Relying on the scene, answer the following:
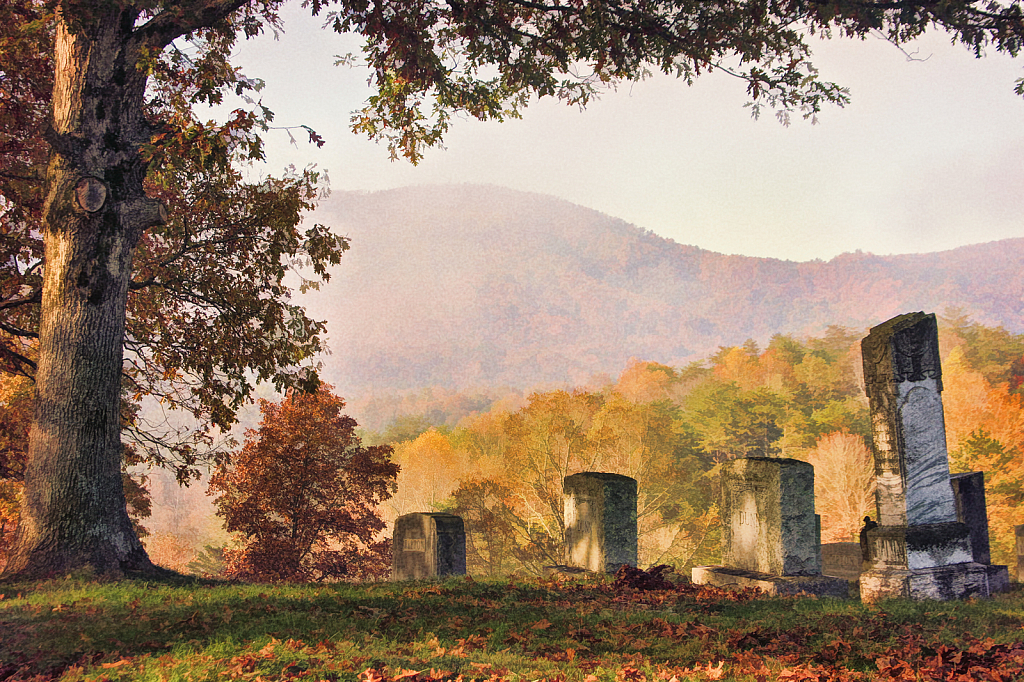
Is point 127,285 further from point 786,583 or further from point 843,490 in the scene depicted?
point 843,490

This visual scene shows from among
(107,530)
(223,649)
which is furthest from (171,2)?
(223,649)

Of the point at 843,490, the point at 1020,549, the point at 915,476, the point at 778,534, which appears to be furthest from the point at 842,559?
the point at 843,490

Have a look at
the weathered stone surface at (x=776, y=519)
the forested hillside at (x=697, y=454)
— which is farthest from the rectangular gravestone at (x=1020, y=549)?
the forested hillside at (x=697, y=454)

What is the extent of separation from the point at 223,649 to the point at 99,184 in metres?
7.48

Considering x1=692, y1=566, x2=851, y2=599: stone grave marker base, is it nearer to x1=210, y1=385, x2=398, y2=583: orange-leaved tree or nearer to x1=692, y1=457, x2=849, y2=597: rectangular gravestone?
x1=692, y1=457, x2=849, y2=597: rectangular gravestone

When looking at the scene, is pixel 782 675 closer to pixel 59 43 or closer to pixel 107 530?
pixel 107 530

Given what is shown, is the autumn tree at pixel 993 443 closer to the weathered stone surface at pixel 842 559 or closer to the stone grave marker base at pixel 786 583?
the weathered stone surface at pixel 842 559

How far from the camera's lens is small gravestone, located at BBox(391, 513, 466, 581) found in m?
13.7

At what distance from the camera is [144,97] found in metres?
12.4

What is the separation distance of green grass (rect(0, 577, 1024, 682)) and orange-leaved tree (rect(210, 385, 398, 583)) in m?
12.5

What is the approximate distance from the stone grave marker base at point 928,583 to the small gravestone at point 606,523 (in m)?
4.14

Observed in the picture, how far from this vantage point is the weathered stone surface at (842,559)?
18500 mm

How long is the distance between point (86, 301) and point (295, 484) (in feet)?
41.0

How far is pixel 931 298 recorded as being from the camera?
13525 cm
